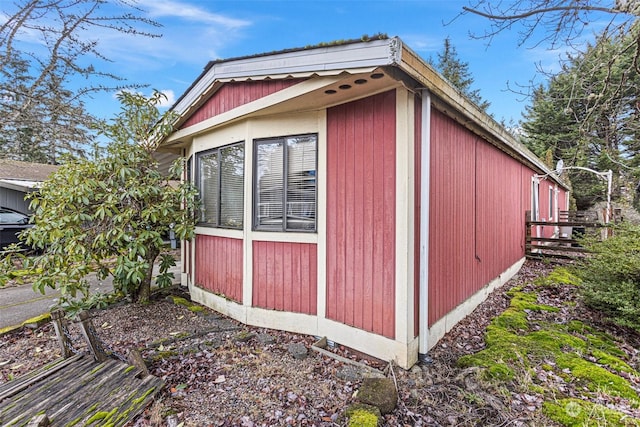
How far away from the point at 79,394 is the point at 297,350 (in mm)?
1896

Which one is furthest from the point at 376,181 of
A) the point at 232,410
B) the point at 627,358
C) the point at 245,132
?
the point at 627,358

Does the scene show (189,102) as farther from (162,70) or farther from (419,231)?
(162,70)

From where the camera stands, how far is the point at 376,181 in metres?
3.13

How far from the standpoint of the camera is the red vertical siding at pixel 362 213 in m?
3.04

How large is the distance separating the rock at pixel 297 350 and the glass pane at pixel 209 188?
223cm

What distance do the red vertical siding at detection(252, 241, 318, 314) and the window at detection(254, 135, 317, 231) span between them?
0.27 metres

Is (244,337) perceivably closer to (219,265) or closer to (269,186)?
(219,265)

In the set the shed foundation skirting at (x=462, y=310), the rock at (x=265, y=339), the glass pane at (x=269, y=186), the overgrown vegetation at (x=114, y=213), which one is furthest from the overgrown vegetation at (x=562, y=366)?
the overgrown vegetation at (x=114, y=213)

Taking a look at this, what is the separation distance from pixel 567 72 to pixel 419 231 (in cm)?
362

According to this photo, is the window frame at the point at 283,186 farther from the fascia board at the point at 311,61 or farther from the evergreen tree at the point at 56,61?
the evergreen tree at the point at 56,61

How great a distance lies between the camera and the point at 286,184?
375 cm

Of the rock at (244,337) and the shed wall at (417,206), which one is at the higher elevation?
the shed wall at (417,206)

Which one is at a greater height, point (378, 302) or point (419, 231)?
point (419, 231)

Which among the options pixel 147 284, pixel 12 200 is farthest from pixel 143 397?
pixel 12 200
